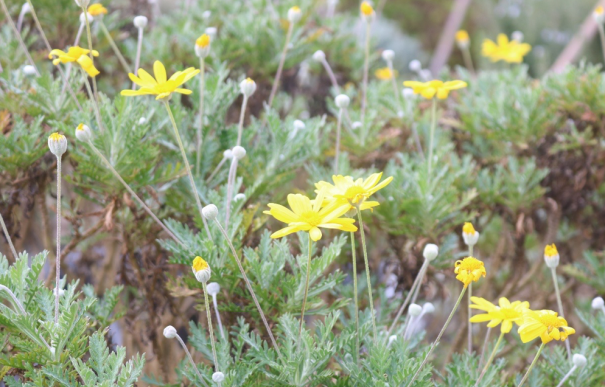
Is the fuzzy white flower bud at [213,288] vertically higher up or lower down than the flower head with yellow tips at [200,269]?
lower down

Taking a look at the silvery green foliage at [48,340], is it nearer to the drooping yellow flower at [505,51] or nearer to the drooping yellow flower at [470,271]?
the drooping yellow flower at [470,271]

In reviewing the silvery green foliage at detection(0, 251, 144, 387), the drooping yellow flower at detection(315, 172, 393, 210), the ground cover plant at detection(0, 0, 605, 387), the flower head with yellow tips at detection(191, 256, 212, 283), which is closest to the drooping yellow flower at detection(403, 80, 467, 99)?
the ground cover plant at detection(0, 0, 605, 387)

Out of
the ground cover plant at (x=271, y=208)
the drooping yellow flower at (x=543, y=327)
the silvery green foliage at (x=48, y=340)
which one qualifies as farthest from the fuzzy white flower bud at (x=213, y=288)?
the drooping yellow flower at (x=543, y=327)

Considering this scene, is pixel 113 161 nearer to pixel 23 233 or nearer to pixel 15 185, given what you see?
pixel 15 185

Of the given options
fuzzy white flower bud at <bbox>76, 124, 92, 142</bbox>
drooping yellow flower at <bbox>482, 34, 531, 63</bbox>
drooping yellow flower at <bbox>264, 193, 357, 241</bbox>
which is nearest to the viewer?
drooping yellow flower at <bbox>264, 193, 357, 241</bbox>

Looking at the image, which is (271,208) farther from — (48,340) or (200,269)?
(48,340)

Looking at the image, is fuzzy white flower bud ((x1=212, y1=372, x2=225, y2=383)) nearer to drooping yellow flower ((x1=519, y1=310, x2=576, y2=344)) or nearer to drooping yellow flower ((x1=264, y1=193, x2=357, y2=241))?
drooping yellow flower ((x1=264, y1=193, x2=357, y2=241))
